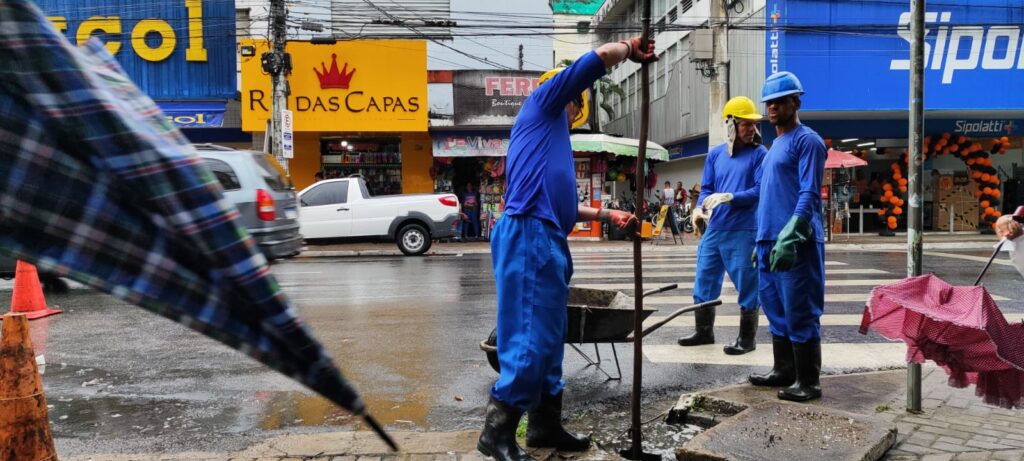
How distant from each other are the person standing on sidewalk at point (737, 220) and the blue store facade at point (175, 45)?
17.1m

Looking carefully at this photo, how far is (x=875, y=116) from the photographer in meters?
19.6

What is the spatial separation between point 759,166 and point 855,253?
10.6 metres

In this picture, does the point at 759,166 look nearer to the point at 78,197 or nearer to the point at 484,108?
the point at 78,197

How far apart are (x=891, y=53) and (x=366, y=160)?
14859 mm

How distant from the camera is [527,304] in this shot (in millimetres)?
3002

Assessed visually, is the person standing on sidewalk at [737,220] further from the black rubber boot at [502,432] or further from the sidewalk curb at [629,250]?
the sidewalk curb at [629,250]

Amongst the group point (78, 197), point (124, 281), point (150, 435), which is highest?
point (78, 197)

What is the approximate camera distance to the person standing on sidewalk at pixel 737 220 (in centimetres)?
536

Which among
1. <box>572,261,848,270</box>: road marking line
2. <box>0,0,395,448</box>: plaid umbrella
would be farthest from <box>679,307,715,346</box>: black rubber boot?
<box>572,261,848,270</box>: road marking line

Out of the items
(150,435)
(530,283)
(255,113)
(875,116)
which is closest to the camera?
(530,283)

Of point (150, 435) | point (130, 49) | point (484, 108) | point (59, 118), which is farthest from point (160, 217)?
point (130, 49)

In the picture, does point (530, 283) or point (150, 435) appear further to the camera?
point (150, 435)

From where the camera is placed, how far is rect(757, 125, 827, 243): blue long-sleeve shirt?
162 inches

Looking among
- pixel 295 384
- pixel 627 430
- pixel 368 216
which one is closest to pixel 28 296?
pixel 295 384
